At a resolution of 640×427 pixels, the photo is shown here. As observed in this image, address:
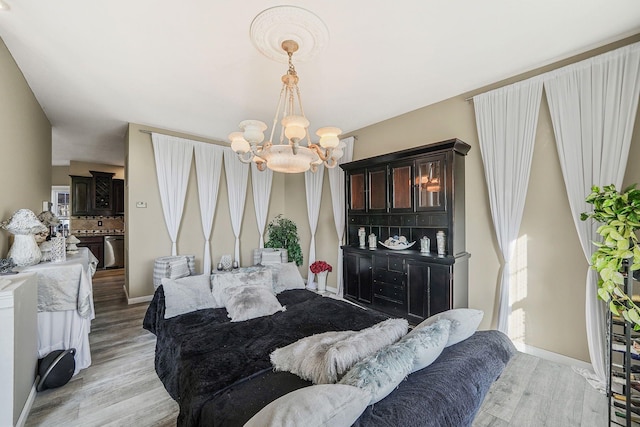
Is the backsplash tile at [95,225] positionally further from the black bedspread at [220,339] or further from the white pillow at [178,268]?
the black bedspread at [220,339]

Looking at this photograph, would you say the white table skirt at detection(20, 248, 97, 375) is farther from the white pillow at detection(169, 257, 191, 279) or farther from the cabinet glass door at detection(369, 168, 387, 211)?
the cabinet glass door at detection(369, 168, 387, 211)

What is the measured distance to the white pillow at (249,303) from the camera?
2.33 meters

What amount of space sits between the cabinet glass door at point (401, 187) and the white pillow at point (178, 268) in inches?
135

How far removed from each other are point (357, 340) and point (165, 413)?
5.47ft

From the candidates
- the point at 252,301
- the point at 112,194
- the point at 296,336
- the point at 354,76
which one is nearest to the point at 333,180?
the point at 354,76

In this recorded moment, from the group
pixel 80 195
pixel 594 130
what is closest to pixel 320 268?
pixel 594 130

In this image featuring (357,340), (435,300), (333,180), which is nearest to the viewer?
(357,340)

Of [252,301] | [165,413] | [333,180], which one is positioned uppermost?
[333,180]

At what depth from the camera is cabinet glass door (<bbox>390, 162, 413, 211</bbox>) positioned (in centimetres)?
350

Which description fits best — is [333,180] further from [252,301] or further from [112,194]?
[112,194]

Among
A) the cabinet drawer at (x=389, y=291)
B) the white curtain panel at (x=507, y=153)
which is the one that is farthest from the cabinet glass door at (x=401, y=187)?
the cabinet drawer at (x=389, y=291)

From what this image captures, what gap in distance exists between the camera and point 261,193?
577 centimetres

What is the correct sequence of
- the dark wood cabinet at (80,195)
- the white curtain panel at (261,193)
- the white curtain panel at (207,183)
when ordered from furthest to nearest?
the dark wood cabinet at (80,195)
the white curtain panel at (261,193)
the white curtain panel at (207,183)

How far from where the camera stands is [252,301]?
2.43m
